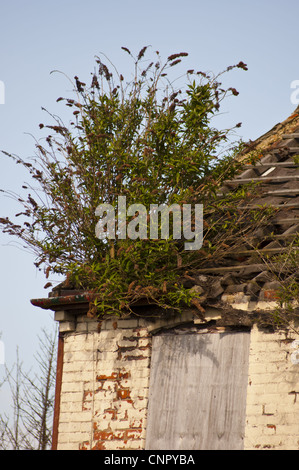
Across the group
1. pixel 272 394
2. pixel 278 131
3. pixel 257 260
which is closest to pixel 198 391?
pixel 272 394

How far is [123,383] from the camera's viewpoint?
26.9ft

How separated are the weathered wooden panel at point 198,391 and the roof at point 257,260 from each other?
441mm

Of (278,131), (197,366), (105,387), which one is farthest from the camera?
(278,131)

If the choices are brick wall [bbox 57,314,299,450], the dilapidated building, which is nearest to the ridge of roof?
the dilapidated building

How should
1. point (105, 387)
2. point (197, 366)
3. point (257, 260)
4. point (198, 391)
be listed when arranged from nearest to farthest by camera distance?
point (198, 391)
point (197, 366)
point (257, 260)
point (105, 387)

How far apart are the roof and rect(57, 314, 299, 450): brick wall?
0.37 m

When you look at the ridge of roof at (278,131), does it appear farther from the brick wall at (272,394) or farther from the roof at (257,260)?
the brick wall at (272,394)

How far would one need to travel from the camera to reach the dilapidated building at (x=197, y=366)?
7.26m

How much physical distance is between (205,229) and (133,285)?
1.24 meters

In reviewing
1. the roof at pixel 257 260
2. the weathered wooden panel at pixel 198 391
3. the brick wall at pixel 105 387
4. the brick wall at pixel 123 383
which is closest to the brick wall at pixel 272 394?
the brick wall at pixel 123 383

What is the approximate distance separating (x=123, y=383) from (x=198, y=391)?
0.97m

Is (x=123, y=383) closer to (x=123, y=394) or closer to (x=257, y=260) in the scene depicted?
(x=123, y=394)

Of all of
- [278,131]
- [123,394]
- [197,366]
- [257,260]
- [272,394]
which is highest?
[278,131]
